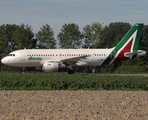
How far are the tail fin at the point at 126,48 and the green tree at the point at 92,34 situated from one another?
18.6 metres

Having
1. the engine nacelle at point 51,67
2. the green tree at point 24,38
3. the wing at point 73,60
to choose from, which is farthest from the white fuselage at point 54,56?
the green tree at point 24,38

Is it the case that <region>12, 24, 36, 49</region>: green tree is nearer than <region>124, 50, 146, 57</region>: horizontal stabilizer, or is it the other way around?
<region>124, 50, 146, 57</region>: horizontal stabilizer

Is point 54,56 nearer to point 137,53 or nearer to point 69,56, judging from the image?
point 69,56

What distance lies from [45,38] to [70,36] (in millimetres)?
5591

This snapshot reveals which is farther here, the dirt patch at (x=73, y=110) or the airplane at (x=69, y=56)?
the airplane at (x=69, y=56)

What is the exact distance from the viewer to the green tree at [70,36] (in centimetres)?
5350

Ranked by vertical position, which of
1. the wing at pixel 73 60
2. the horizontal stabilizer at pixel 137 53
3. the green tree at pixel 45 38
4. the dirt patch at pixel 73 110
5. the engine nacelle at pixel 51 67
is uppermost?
the green tree at pixel 45 38

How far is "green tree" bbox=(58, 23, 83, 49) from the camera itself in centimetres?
5350

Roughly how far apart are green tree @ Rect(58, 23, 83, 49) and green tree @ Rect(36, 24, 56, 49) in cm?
241

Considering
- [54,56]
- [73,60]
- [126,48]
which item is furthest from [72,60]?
[126,48]

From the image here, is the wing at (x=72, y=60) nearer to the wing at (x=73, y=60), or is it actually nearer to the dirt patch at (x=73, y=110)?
the wing at (x=73, y=60)

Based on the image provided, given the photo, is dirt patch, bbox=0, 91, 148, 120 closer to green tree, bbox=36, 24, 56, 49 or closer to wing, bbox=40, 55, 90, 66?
wing, bbox=40, 55, 90, 66

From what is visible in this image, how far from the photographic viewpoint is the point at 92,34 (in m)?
53.3

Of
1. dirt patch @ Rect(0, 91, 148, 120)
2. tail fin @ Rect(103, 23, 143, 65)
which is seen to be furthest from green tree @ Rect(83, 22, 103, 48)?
dirt patch @ Rect(0, 91, 148, 120)
